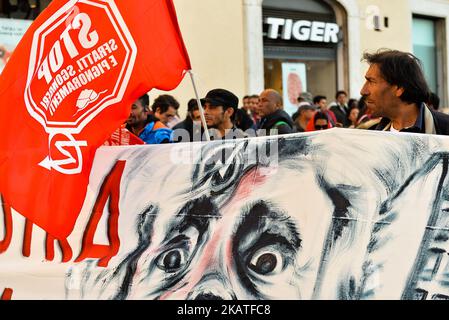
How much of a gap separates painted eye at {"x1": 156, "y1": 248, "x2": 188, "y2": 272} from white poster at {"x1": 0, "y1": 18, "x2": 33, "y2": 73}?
1004 centimetres

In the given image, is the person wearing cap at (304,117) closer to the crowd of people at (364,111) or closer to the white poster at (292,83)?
the crowd of people at (364,111)

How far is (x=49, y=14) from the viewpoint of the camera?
4449 millimetres

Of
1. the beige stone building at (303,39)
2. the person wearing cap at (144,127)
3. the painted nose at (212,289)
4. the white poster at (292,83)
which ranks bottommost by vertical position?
the painted nose at (212,289)

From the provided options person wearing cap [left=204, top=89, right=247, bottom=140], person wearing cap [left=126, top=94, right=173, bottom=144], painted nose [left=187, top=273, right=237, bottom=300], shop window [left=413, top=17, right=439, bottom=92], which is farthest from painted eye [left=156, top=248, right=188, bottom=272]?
shop window [left=413, top=17, right=439, bottom=92]

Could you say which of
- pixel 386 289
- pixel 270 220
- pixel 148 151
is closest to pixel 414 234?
pixel 386 289

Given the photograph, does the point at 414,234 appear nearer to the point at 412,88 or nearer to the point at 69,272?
the point at 412,88

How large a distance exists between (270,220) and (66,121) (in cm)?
134

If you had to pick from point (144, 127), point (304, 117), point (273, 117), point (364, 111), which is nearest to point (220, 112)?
point (144, 127)

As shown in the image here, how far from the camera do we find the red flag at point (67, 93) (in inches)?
168

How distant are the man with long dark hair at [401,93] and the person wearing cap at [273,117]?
140 inches

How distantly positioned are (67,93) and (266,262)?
1.48 meters

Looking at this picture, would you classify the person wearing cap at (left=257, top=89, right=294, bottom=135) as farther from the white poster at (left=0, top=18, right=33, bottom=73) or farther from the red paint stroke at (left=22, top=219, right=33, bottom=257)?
the white poster at (left=0, top=18, right=33, bottom=73)

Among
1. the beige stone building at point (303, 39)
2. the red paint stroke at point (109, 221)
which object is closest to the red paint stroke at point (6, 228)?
the red paint stroke at point (109, 221)
